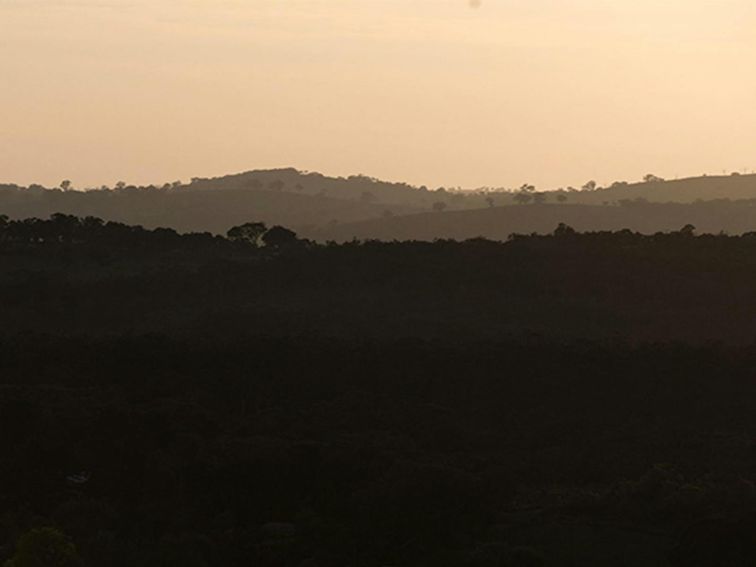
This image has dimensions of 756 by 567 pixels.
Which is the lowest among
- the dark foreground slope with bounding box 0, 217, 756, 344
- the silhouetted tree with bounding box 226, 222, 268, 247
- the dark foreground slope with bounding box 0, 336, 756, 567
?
the dark foreground slope with bounding box 0, 336, 756, 567

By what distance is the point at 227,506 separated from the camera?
56.3 metres

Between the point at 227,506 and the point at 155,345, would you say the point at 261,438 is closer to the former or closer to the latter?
the point at 227,506

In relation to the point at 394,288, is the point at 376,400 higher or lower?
lower

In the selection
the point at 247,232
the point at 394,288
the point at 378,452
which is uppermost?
the point at 247,232

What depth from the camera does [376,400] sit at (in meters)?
75.4

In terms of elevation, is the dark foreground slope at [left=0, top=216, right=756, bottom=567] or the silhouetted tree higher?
the silhouetted tree

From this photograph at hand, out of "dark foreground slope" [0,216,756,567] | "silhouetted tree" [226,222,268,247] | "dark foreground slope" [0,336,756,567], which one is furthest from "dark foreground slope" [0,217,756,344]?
"silhouetted tree" [226,222,268,247]

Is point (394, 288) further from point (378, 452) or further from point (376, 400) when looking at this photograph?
point (378, 452)

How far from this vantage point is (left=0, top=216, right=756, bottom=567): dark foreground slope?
172 ft

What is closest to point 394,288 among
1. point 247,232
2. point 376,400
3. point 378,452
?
point 247,232

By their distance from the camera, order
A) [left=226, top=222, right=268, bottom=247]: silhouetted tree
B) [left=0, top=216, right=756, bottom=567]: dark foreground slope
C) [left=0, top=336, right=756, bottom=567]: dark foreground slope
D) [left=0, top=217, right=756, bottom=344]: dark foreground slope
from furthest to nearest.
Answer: [left=226, top=222, right=268, bottom=247]: silhouetted tree < [left=0, top=217, right=756, bottom=344]: dark foreground slope < [left=0, top=216, right=756, bottom=567]: dark foreground slope < [left=0, top=336, right=756, bottom=567]: dark foreground slope

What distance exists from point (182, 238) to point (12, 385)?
55.8 m

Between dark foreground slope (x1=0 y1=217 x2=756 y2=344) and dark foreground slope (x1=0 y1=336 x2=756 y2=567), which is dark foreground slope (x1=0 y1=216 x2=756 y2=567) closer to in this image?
dark foreground slope (x1=0 y1=336 x2=756 y2=567)

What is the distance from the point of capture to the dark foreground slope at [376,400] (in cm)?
5247
